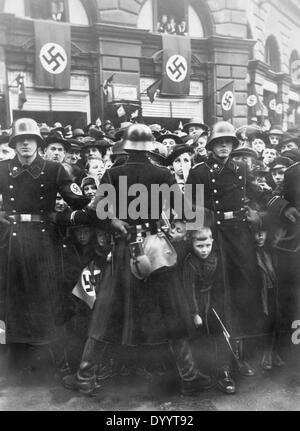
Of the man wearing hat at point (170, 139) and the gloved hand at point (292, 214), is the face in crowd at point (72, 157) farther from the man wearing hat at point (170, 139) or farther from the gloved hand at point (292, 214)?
the gloved hand at point (292, 214)

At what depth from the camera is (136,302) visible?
334cm

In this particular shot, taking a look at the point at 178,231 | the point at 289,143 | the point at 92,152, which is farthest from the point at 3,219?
the point at 289,143

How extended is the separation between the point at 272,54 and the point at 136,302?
35.5ft

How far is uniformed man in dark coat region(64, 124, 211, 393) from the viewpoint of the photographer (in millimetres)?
3318

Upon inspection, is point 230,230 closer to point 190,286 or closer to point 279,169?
point 190,286

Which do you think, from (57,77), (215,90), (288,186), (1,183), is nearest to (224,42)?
(215,90)

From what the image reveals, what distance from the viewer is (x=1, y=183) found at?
137 inches

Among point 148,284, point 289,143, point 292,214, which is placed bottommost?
point 148,284

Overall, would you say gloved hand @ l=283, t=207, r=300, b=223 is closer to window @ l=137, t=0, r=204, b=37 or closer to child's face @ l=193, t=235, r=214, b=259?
child's face @ l=193, t=235, r=214, b=259

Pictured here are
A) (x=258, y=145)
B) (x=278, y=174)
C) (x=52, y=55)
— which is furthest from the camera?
(x=52, y=55)

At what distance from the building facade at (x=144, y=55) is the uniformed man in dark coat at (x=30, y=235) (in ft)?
19.1

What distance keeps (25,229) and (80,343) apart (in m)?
1.06

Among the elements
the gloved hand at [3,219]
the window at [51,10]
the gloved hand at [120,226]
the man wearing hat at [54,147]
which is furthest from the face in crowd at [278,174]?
the window at [51,10]

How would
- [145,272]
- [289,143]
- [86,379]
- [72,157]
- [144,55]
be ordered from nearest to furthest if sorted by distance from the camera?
[145,272], [86,379], [72,157], [289,143], [144,55]
